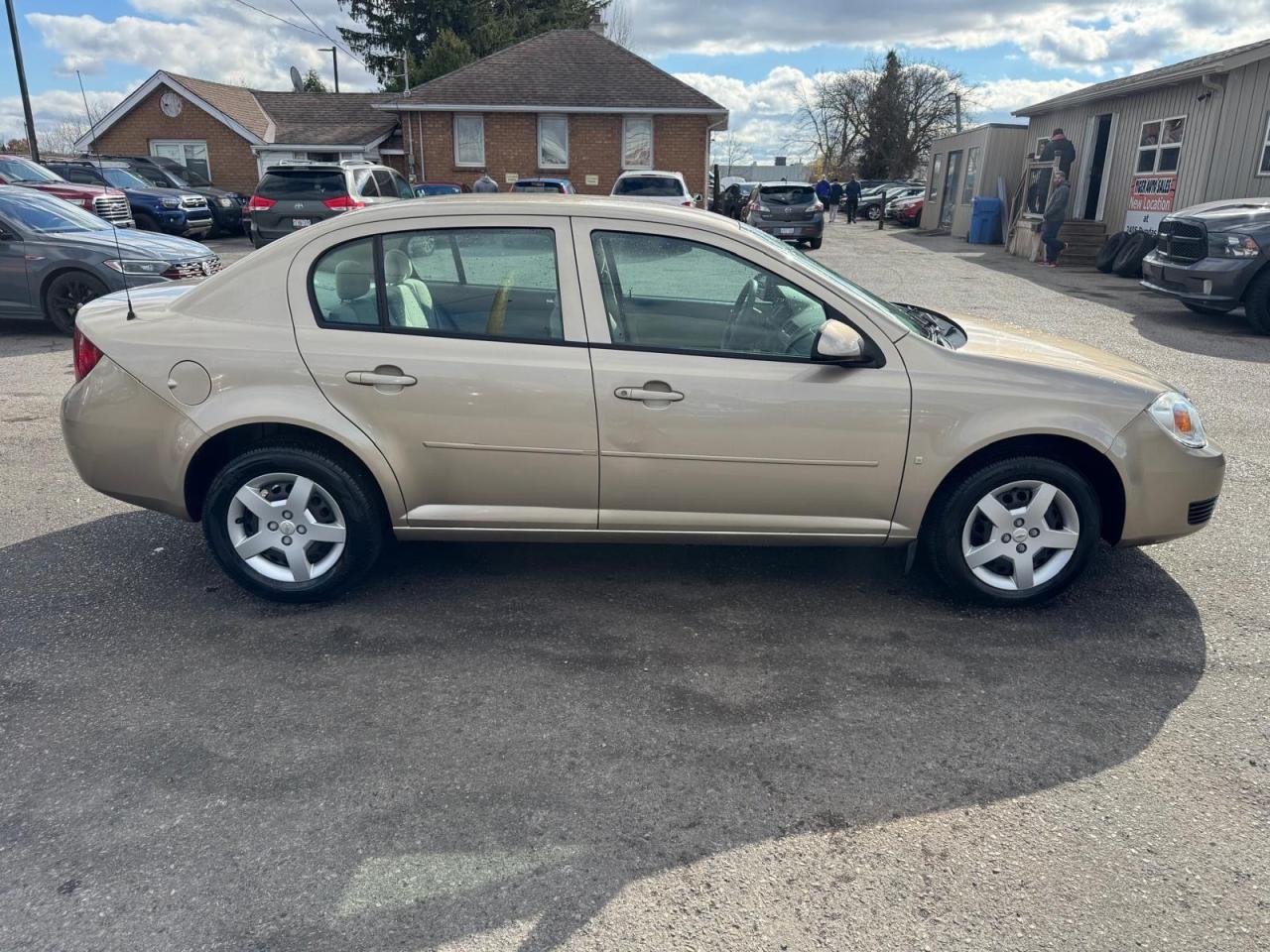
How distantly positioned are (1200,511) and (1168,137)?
668 inches

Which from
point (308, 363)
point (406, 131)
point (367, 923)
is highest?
point (406, 131)

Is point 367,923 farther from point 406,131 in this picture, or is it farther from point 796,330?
point 406,131

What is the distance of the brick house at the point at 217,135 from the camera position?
110 feet

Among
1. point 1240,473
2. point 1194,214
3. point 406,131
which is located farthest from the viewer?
point 406,131

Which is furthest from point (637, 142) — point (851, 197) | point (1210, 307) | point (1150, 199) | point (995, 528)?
point (995, 528)

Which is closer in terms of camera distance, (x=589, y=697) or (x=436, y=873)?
(x=436, y=873)

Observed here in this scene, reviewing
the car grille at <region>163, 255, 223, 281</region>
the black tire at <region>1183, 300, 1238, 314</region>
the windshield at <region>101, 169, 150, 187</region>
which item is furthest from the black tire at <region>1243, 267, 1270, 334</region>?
the windshield at <region>101, 169, 150, 187</region>

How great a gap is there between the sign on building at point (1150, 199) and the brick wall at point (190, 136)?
2934 cm

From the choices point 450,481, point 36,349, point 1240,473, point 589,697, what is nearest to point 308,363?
point 450,481

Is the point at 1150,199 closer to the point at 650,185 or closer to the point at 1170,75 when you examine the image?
the point at 1170,75

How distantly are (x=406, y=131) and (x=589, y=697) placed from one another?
2879 cm

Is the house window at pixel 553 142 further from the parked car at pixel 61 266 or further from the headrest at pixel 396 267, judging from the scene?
the headrest at pixel 396 267

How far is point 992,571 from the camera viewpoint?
13.1 ft

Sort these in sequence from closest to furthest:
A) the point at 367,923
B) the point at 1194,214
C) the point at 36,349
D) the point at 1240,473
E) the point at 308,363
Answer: the point at 367,923 → the point at 308,363 → the point at 1240,473 → the point at 36,349 → the point at 1194,214
